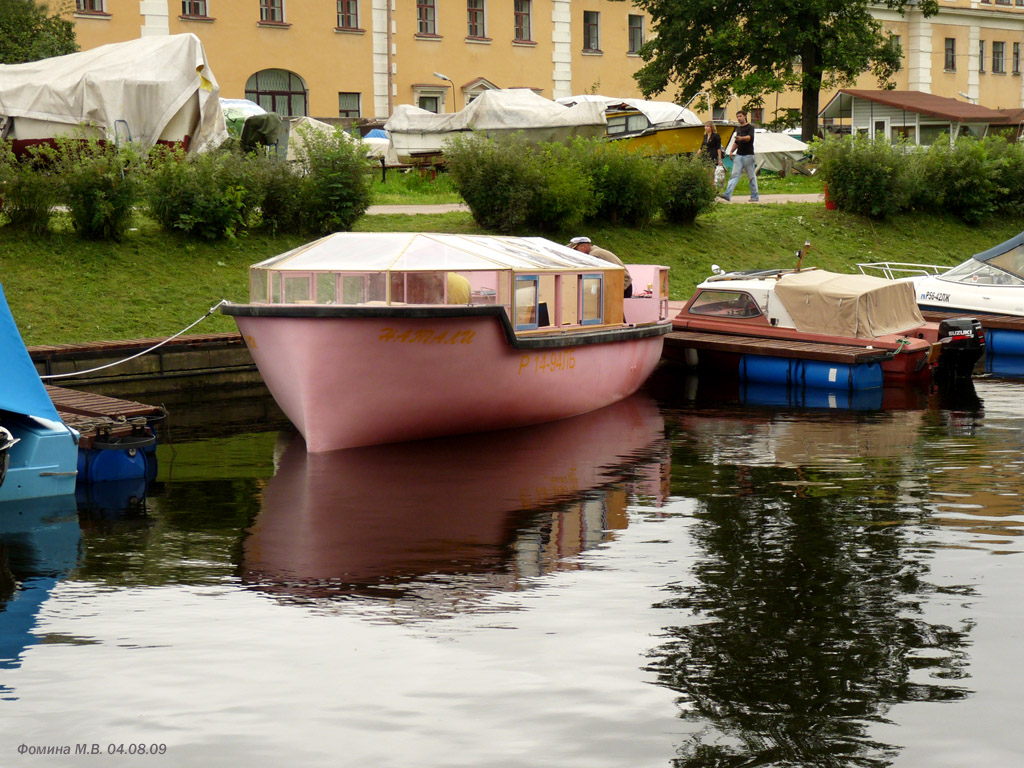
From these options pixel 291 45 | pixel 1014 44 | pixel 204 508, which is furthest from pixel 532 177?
pixel 1014 44

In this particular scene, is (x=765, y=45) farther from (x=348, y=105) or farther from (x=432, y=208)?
(x=432, y=208)

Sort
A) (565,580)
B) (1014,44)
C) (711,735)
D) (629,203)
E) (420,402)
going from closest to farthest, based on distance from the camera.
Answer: (711,735) → (565,580) → (420,402) → (629,203) → (1014,44)

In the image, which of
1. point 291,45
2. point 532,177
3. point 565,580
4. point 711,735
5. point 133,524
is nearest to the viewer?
point 711,735

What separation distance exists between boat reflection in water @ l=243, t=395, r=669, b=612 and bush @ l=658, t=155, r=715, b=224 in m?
12.4

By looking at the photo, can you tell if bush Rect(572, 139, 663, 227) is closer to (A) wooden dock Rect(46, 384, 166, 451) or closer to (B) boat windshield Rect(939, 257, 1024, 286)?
(B) boat windshield Rect(939, 257, 1024, 286)

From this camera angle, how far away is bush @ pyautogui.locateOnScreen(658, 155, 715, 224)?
26922 mm

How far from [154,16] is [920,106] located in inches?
996

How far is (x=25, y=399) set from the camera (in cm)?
1109

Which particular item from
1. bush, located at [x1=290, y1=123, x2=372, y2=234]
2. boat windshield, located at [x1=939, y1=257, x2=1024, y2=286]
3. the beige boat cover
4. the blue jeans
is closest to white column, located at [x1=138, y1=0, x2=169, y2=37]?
the blue jeans

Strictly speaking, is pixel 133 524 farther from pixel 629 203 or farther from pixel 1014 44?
pixel 1014 44

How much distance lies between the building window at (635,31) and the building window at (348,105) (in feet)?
42.7

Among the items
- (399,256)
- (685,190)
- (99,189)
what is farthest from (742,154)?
(399,256)

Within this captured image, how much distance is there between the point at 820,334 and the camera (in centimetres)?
1919

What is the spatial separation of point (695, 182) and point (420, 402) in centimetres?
1494
